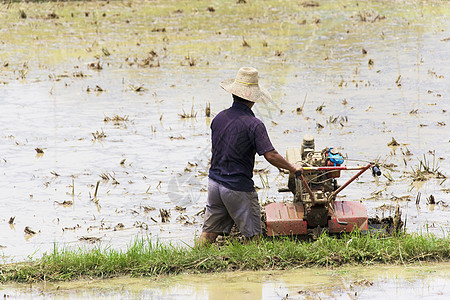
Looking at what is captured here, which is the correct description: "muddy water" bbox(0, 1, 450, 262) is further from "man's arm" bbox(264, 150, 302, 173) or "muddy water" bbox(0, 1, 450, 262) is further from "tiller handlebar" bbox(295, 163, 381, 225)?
"man's arm" bbox(264, 150, 302, 173)

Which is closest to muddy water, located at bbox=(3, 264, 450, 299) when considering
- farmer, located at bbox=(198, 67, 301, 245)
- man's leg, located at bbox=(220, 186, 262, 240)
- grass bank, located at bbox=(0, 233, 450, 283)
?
grass bank, located at bbox=(0, 233, 450, 283)

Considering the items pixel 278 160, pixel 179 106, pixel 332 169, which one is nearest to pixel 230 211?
pixel 278 160

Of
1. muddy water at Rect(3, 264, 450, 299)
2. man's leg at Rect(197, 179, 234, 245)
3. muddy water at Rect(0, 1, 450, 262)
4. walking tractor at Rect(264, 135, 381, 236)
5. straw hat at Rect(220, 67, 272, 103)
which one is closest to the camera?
muddy water at Rect(3, 264, 450, 299)

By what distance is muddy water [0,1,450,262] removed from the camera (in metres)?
7.76

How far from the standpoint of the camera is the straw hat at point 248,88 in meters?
5.73

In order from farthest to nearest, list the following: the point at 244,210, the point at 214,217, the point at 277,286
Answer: the point at 214,217 < the point at 244,210 < the point at 277,286

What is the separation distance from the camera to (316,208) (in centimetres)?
611

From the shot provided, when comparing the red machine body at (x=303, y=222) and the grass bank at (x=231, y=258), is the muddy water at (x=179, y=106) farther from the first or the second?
the red machine body at (x=303, y=222)

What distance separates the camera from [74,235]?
7.12m

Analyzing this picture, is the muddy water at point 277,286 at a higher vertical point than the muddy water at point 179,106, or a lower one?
lower

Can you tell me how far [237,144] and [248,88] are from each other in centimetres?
47

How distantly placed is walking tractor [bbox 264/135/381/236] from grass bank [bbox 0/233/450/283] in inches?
10.7

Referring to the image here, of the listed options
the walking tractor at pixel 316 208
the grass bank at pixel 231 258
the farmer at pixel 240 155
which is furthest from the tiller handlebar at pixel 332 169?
the grass bank at pixel 231 258

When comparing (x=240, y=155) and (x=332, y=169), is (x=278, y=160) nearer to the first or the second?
(x=240, y=155)
